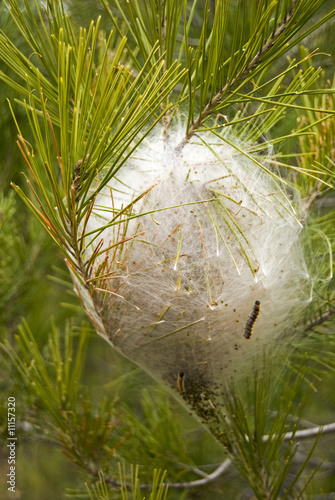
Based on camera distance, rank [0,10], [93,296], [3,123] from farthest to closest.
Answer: [3,123], [0,10], [93,296]

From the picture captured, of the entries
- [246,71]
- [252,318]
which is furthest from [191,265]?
[246,71]

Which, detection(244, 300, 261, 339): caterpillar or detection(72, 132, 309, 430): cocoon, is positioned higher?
detection(72, 132, 309, 430): cocoon

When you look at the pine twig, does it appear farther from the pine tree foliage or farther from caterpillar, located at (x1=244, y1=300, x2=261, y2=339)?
caterpillar, located at (x1=244, y1=300, x2=261, y2=339)

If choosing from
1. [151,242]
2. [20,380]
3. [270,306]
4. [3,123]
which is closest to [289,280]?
[270,306]

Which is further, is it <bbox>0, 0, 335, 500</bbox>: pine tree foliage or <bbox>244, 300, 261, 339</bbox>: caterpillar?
<bbox>244, 300, 261, 339</bbox>: caterpillar

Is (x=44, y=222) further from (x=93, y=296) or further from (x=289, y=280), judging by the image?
(x=289, y=280)

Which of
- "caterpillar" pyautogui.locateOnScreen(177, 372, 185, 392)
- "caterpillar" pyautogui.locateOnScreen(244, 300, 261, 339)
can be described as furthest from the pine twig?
"caterpillar" pyautogui.locateOnScreen(177, 372, 185, 392)

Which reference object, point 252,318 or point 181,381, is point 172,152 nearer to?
point 252,318

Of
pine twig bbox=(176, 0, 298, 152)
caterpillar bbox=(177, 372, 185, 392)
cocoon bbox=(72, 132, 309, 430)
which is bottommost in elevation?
caterpillar bbox=(177, 372, 185, 392)
